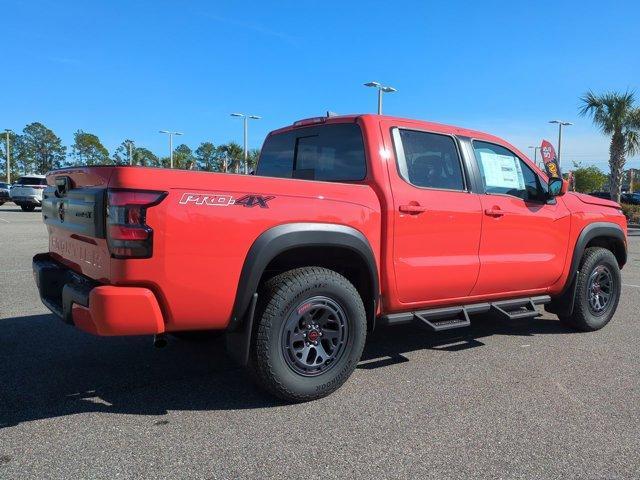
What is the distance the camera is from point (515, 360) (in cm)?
448

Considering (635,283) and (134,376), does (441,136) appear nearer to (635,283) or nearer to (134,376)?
(134,376)

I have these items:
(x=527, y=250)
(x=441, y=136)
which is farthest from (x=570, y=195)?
(x=441, y=136)

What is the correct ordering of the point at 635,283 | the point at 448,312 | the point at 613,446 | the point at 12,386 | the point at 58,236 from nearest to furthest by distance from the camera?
the point at 613,446, the point at 12,386, the point at 58,236, the point at 448,312, the point at 635,283

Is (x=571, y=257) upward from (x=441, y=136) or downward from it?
downward

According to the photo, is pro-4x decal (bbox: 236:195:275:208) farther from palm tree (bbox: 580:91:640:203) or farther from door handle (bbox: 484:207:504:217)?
palm tree (bbox: 580:91:640:203)

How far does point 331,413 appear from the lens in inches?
132

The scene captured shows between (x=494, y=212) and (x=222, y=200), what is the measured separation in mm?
2456

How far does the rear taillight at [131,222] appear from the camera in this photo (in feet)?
9.34

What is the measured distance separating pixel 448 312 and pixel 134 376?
244 cm

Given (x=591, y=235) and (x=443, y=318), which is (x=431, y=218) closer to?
(x=443, y=318)

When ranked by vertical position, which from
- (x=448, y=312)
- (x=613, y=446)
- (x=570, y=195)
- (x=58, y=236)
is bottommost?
(x=613, y=446)

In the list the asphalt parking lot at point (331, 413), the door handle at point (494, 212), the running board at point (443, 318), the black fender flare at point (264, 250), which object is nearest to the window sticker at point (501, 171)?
the door handle at point (494, 212)

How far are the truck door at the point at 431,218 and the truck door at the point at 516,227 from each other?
185mm

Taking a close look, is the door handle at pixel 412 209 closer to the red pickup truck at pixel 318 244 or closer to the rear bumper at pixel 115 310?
the red pickup truck at pixel 318 244
